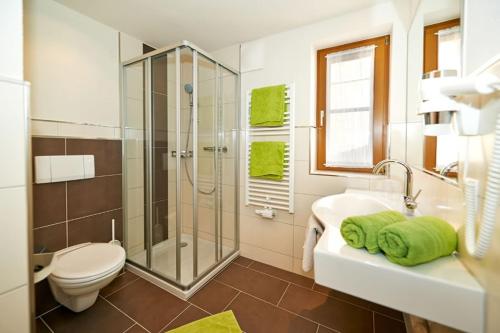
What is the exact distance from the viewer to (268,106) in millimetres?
1951

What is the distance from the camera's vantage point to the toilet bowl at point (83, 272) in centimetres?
126

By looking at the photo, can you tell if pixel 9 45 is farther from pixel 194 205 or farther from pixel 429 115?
pixel 429 115

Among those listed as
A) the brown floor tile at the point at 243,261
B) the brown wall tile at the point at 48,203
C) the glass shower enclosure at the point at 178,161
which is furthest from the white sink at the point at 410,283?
the brown wall tile at the point at 48,203

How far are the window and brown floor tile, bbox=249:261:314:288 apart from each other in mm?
1033

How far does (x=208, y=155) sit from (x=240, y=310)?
4.21ft

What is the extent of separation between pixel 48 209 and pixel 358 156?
2450 mm

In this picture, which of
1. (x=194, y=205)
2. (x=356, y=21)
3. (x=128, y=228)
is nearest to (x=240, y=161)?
(x=194, y=205)

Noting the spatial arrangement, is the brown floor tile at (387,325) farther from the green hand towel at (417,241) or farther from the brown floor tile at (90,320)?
the brown floor tile at (90,320)

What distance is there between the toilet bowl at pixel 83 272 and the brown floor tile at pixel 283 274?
3.98 ft

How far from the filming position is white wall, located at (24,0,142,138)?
1.46 meters

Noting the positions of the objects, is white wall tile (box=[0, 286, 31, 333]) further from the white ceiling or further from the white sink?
the white ceiling

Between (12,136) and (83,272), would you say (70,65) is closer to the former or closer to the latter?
(12,136)

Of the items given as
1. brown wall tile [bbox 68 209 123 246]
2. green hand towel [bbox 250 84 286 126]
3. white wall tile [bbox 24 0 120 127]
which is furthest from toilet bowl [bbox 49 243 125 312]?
green hand towel [bbox 250 84 286 126]

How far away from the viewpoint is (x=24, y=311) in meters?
0.84
